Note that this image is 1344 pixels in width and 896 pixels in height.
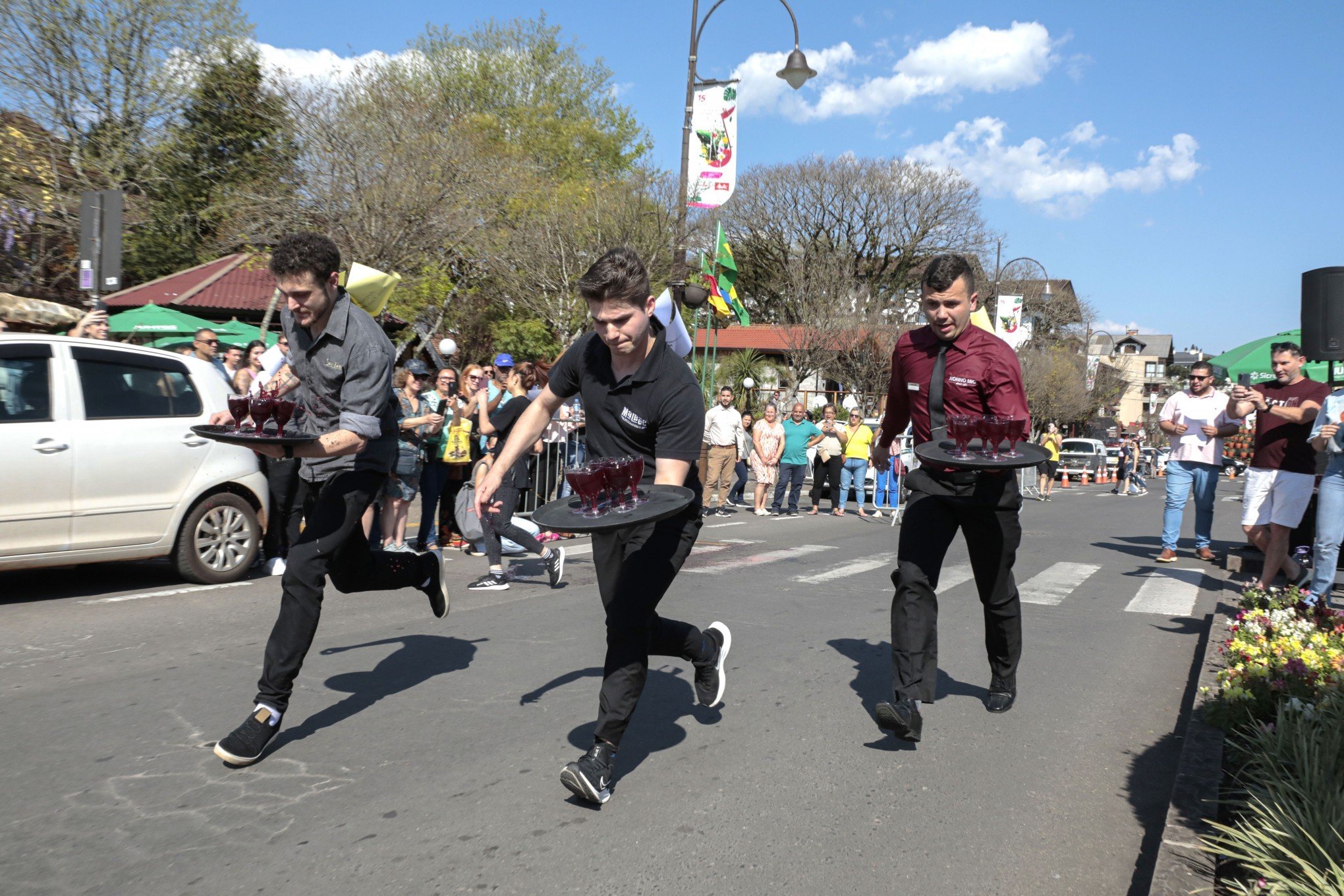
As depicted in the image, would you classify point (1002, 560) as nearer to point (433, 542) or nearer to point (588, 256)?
point (433, 542)

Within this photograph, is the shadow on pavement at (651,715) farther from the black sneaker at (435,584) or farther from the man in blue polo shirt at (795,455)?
the man in blue polo shirt at (795,455)

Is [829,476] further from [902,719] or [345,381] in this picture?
[345,381]

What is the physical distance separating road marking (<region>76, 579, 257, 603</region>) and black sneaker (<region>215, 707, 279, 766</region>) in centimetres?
381

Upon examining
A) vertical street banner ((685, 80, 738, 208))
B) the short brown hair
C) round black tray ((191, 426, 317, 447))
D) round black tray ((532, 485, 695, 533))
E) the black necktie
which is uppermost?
vertical street banner ((685, 80, 738, 208))

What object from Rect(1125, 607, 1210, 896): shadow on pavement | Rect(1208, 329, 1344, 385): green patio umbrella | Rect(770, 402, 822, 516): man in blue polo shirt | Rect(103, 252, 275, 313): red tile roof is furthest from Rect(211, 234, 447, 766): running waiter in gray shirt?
Rect(103, 252, 275, 313): red tile roof

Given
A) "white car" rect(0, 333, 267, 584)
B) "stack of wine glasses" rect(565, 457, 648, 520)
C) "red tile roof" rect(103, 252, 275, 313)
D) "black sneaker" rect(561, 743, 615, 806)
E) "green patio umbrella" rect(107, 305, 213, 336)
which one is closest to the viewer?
"stack of wine glasses" rect(565, 457, 648, 520)

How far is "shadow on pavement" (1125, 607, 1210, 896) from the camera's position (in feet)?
11.3

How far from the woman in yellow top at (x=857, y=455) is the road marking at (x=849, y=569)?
5.95m

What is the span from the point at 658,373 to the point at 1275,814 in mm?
2291

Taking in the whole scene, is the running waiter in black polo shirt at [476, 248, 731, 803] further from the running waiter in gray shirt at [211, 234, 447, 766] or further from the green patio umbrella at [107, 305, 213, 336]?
the green patio umbrella at [107, 305, 213, 336]

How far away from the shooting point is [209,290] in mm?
30266

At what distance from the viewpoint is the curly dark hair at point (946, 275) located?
4555mm

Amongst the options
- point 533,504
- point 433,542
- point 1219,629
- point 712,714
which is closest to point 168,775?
point 712,714

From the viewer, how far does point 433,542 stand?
10.9 meters
